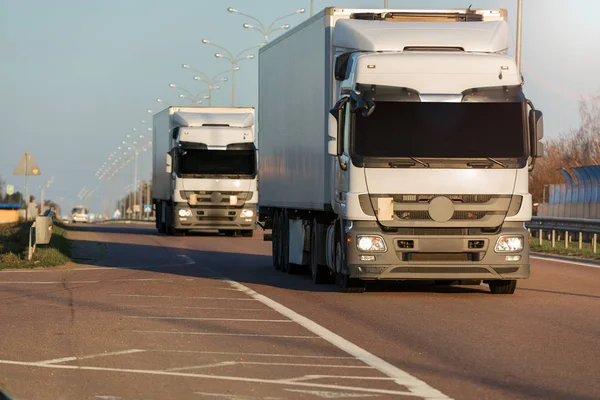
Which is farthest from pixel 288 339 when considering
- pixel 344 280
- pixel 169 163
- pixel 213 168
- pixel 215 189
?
pixel 169 163

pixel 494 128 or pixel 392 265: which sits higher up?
pixel 494 128

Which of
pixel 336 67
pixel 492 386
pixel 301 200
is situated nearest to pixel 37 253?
pixel 301 200

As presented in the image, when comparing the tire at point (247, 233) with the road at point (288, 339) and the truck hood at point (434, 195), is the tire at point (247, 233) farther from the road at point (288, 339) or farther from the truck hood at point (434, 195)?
the truck hood at point (434, 195)

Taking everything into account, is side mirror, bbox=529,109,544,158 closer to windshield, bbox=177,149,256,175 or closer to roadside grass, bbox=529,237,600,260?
roadside grass, bbox=529,237,600,260

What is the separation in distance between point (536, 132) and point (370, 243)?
8.46 ft

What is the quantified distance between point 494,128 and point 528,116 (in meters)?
0.49

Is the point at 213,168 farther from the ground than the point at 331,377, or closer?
farther from the ground

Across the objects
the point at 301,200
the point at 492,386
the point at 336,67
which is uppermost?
the point at 336,67

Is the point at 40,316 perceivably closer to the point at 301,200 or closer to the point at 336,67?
the point at 336,67

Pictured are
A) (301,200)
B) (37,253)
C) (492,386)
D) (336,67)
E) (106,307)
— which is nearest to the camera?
(492,386)

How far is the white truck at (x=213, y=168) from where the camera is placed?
39.9 metres

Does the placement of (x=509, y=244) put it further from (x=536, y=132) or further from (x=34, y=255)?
(x=34, y=255)

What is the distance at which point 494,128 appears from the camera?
56.6 ft

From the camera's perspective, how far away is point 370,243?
17.1 meters
